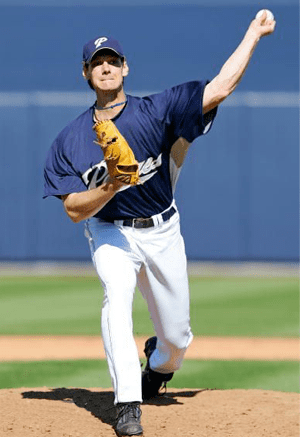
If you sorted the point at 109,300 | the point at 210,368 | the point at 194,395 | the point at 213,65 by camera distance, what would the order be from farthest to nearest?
the point at 213,65
the point at 210,368
the point at 194,395
the point at 109,300

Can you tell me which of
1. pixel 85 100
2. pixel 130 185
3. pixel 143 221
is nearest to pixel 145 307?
pixel 85 100

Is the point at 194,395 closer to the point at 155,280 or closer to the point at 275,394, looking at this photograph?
the point at 275,394

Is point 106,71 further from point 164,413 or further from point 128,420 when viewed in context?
point 164,413

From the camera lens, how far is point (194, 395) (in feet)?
18.9

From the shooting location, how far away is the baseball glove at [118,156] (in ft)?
14.6

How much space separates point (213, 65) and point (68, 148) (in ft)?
47.1

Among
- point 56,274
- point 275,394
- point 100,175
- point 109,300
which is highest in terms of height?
point 100,175

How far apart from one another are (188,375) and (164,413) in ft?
6.50

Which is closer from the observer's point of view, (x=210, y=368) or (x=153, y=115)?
(x=153, y=115)

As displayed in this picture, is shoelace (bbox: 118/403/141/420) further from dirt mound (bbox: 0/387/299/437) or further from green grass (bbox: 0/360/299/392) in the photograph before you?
green grass (bbox: 0/360/299/392)

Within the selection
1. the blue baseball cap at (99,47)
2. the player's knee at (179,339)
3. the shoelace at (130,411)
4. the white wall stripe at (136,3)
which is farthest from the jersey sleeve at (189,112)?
the white wall stripe at (136,3)

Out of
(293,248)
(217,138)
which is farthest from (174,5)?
(293,248)

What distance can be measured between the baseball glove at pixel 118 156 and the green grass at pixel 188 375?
98.4 inches

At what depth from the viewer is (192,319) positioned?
10312 mm
